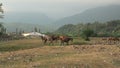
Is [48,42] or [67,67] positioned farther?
[48,42]

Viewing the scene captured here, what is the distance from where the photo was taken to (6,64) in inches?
1174

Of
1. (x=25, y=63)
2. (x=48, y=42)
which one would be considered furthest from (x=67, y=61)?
(x=48, y=42)

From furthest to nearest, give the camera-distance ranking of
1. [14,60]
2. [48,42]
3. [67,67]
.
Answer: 1. [48,42]
2. [14,60]
3. [67,67]

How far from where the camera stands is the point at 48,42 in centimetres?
5959

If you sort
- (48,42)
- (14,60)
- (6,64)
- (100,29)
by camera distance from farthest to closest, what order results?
(100,29), (48,42), (14,60), (6,64)

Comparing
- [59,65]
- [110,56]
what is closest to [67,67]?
[59,65]

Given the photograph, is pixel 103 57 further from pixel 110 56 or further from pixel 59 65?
pixel 59 65

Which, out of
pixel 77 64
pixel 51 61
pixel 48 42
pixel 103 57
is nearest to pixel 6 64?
pixel 51 61

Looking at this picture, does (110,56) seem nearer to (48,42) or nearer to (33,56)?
(33,56)

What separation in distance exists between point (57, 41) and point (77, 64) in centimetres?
3120

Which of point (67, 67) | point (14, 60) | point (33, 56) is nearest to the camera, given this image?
point (67, 67)

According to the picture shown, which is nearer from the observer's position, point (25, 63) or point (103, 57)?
point (25, 63)

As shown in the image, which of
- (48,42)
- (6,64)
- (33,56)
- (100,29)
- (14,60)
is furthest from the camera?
(100,29)

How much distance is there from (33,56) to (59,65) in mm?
6768
